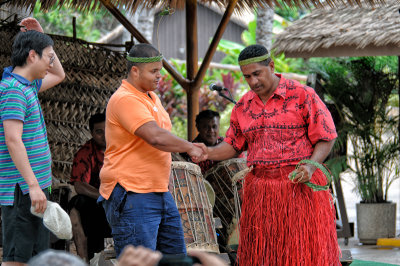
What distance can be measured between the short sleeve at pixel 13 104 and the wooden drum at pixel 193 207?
175cm

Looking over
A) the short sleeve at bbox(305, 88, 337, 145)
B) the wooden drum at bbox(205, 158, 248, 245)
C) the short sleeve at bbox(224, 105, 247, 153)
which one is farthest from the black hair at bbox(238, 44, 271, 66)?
the wooden drum at bbox(205, 158, 248, 245)

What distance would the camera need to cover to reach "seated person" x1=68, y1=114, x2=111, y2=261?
21.4ft

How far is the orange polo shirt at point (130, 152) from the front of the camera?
4172 millimetres

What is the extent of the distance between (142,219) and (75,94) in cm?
389

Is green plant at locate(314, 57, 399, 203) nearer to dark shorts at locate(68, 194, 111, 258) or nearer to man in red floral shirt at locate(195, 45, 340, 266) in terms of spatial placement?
dark shorts at locate(68, 194, 111, 258)

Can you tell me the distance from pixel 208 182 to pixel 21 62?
8.96 feet

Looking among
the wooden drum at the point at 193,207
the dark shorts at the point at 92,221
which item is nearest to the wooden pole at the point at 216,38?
the dark shorts at the point at 92,221

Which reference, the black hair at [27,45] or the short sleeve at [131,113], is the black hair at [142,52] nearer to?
the short sleeve at [131,113]

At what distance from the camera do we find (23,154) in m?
3.98

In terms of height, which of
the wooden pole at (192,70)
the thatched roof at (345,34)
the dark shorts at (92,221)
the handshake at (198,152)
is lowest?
the dark shorts at (92,221)

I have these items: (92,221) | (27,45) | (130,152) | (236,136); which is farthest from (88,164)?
(27,45)

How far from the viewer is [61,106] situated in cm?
776

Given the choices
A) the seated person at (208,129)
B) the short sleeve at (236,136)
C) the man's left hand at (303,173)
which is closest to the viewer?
the man's left hand at (303,173)

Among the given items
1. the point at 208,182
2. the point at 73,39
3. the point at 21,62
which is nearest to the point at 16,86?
the point at 21,62
